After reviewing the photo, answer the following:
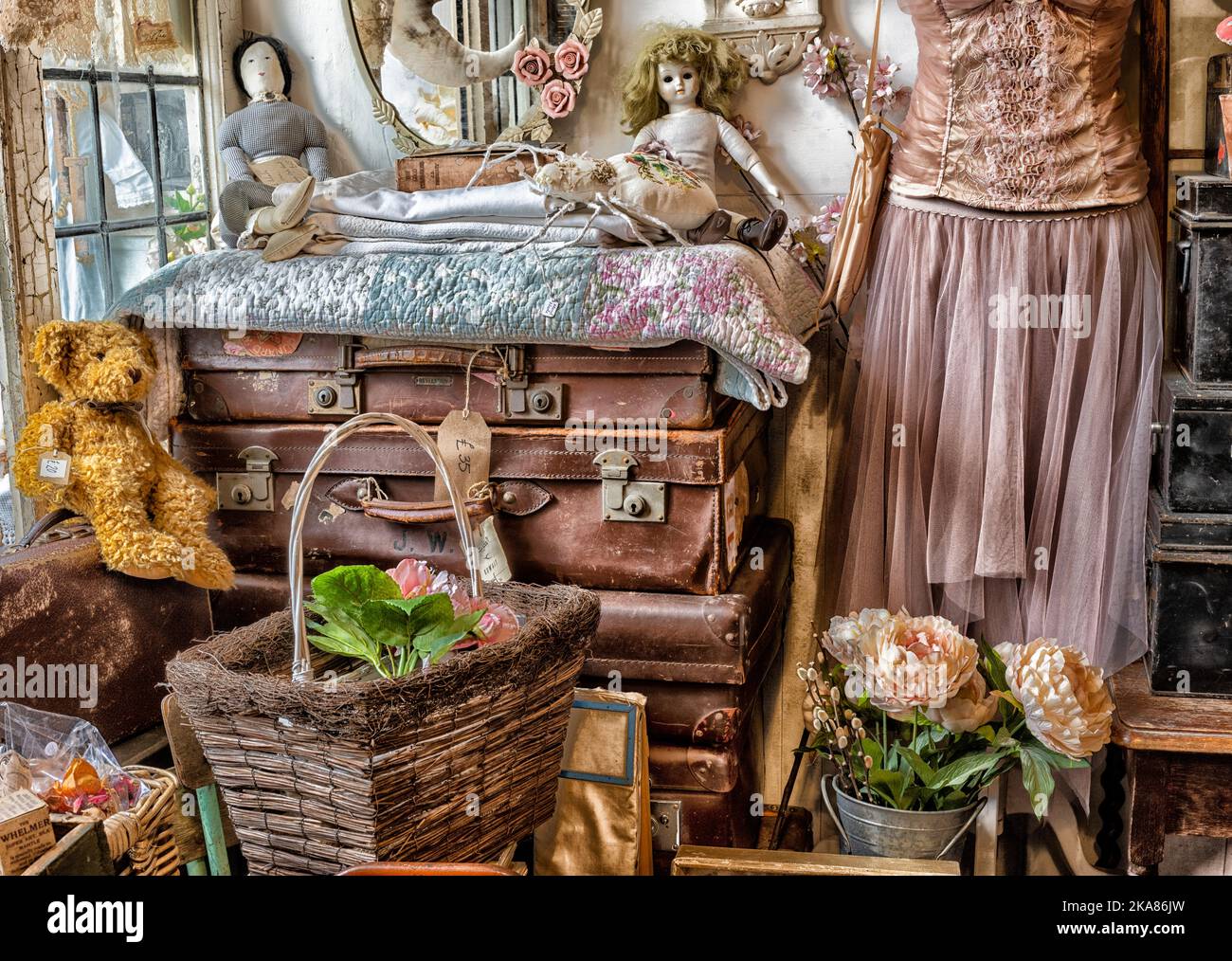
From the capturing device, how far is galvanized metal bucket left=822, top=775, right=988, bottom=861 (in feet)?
5.46

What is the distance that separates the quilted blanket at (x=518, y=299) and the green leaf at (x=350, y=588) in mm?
576

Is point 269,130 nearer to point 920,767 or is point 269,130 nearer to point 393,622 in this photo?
point 393,622

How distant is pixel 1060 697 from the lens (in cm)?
156

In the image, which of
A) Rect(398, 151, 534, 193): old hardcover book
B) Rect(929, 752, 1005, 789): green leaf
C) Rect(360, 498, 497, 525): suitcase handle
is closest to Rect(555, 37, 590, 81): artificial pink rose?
Rect(398, 151, 534, 193): old hardcover book

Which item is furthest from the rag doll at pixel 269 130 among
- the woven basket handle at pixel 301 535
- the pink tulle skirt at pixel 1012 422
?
the pink tulle skirt at pixel 1012 422

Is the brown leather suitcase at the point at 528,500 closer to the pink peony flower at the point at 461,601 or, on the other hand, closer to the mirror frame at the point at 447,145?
the pink peony flower at the point at 461,601

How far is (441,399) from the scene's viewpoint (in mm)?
2033

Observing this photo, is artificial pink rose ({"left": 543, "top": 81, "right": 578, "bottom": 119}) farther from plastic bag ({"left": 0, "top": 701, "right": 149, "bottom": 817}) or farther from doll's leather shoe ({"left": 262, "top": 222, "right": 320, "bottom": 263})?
plastic bag ({"left": 0, "top": 701, "right": 149, "bottom": 817})

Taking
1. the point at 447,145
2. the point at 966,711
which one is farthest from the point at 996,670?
the point at 447,145

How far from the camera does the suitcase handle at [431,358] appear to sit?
198cm

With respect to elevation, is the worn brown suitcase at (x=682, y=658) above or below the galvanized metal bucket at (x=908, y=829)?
above
